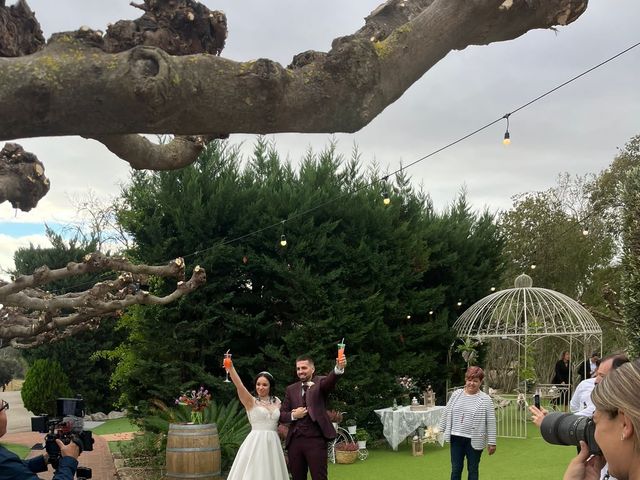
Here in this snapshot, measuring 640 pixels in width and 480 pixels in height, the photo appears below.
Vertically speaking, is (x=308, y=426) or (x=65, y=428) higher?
(x=65, y=428)

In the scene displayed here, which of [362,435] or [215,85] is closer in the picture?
[215,85]

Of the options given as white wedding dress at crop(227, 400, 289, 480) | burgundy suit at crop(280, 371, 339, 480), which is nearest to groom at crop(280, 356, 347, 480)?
burgundy suit at crop(280, 371, 339, 480)

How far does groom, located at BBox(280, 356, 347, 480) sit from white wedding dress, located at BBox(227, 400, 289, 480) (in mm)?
166

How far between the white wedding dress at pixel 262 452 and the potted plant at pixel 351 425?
17.6 ft

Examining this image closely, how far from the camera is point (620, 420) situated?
5.07 ft

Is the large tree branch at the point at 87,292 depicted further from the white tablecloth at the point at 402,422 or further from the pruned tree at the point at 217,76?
the pruned tree at the point at 217,76

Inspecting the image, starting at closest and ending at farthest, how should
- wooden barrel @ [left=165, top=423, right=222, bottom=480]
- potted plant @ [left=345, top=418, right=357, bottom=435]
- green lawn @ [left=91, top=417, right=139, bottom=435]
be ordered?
wooden barrel @ [left=165, top=423, right=222, bottom=480] → potted plant @ [left=345, top=418, right=357, bottom=435] → green lawn @ [left=91, top=417, right=139, bottom=435]

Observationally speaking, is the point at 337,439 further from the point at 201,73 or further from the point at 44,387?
the point at 201,73

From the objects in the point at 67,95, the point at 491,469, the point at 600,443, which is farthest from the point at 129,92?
the point at 491,469

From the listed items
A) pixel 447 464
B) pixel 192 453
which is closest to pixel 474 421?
pixel 192 453

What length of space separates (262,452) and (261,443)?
92 mm

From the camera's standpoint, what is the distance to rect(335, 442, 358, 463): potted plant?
39.1ft

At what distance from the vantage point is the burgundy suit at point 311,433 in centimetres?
686

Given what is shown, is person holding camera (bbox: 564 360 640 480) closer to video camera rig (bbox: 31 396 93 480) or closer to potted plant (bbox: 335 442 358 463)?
video camera rig (bbox: 31 396 93 480)
